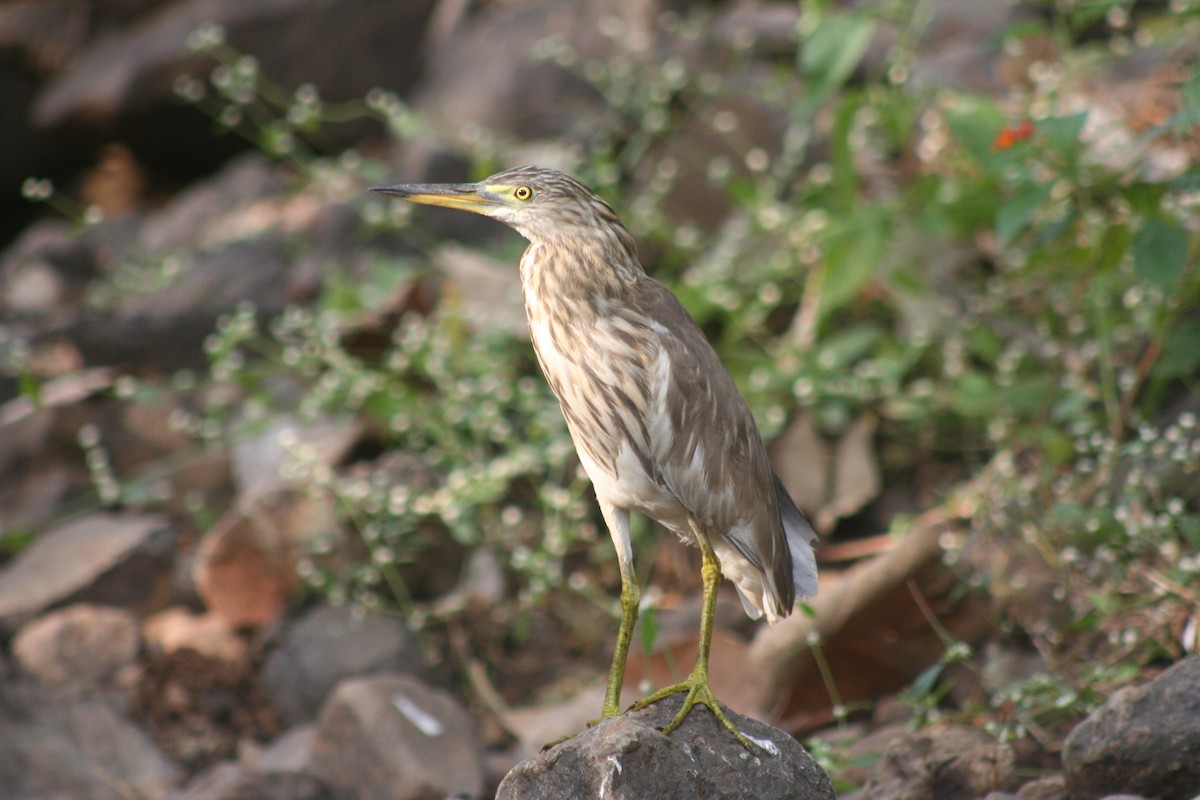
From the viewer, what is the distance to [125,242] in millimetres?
9961

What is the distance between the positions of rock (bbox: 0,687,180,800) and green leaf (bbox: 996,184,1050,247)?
3.80 meters

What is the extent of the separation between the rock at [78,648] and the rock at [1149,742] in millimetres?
4260

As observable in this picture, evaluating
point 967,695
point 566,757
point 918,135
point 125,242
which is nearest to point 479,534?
point 967,695

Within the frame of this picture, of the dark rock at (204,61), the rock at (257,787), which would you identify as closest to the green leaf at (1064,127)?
the rock at (257,787)

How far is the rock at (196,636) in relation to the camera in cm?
617

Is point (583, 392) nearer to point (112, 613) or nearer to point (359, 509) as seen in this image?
point (359, 509)

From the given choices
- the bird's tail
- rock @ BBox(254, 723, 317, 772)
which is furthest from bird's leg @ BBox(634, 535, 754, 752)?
rock @ BBox(254, 723, 317, 772)

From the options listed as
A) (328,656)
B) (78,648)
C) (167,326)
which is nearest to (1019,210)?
(328,656)

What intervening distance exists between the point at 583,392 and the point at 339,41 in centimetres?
714

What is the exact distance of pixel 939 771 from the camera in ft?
12.7

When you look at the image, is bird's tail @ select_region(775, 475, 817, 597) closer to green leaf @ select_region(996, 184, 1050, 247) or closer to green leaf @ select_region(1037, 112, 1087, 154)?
green leaf @ select_region(996, 184, 1050, 247)

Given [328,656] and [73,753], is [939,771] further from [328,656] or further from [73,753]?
[73,753]

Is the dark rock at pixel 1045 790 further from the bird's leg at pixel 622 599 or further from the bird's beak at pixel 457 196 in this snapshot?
the bird's beak at pixel 457 196

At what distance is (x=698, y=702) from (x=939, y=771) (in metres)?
0.79
